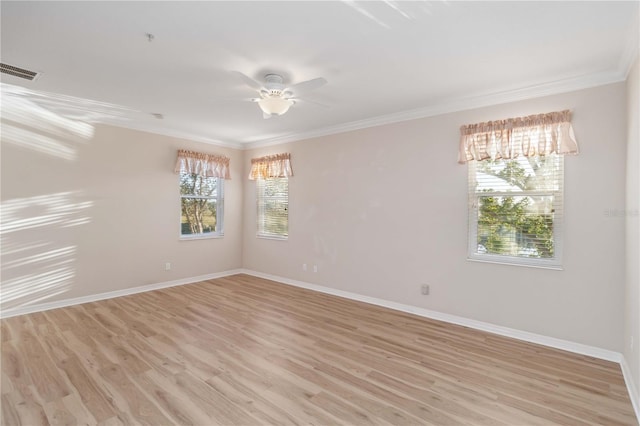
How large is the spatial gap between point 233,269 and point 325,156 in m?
2.99

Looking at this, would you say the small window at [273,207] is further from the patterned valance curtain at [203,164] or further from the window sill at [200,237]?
the window sill at [200,237]

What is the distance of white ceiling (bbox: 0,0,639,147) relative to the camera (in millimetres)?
2092

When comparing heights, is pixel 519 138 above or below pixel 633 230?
above

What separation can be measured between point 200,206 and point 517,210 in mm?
4970

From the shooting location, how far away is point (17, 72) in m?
3.05

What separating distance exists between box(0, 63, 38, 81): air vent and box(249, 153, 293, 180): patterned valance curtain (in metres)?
3.29

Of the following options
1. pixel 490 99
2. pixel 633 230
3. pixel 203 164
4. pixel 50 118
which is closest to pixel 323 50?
pixel 490 99

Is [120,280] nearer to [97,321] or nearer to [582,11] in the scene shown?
[97,321]

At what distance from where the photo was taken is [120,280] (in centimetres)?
474

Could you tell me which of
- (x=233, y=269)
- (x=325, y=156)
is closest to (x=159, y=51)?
(x=325, y=156)

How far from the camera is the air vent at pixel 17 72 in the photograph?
2944 mm

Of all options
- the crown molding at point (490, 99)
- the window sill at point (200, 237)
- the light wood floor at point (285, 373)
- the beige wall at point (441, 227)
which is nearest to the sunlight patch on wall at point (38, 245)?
the light wood floor at point (285, 373)

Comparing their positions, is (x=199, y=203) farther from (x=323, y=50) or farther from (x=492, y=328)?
(x=492, y=328)

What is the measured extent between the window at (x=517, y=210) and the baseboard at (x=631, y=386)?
3.11ft
